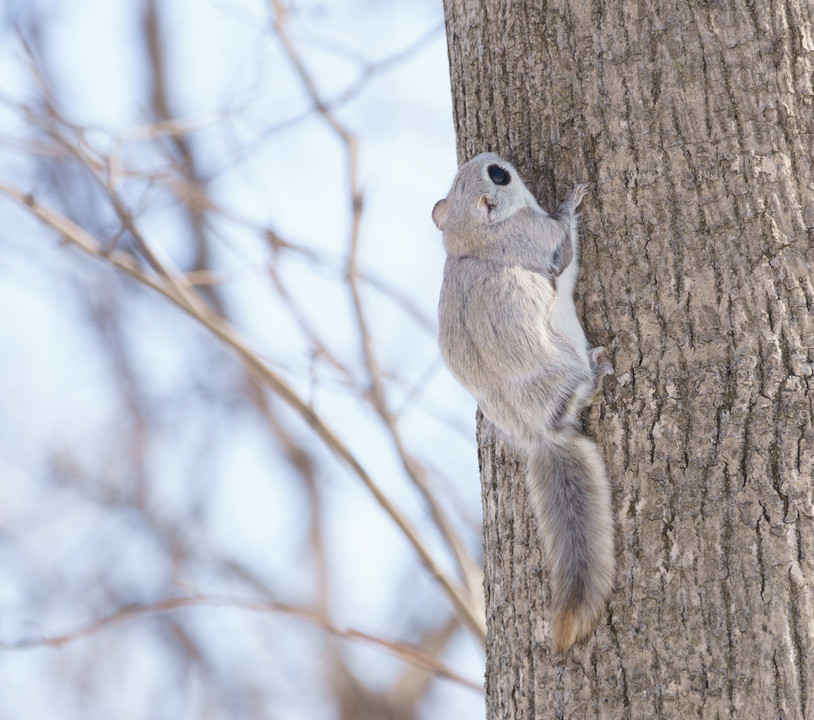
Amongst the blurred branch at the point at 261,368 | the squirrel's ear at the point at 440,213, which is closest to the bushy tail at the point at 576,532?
the squirrel's ear at the point at 440,213

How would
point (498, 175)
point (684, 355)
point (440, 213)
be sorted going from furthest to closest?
point (440, 213) → point (498, 175) → point (684, 355)

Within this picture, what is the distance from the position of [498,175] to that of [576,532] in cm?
76

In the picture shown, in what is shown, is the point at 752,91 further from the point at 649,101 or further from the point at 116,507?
the point at 116,507

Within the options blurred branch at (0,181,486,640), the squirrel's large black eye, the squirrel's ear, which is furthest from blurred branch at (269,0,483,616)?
the squirrel's large black eye

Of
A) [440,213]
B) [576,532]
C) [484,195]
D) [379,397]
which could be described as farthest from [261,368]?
[576,532]

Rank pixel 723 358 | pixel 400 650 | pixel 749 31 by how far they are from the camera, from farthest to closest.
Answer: pixel 400 650, pixel 749 31, pixel 723 358

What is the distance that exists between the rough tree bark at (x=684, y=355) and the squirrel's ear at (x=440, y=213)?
349 millimetres

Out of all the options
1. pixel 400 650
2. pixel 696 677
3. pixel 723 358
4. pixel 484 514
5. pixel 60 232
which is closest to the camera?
pixel 696 677

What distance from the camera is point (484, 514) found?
1724 millimetres

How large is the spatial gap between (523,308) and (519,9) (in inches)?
25.0

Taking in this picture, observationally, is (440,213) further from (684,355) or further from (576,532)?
(576,532)

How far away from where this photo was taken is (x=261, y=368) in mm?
2754

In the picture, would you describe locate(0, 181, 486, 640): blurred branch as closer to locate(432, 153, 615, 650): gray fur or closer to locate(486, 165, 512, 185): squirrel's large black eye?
locate(432, 153, 615, 650): gray fur

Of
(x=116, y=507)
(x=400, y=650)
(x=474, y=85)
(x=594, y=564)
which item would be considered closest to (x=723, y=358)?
(x=594, y=564)
